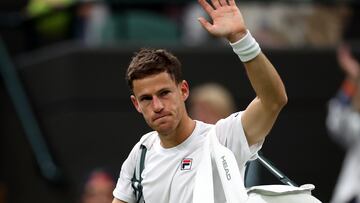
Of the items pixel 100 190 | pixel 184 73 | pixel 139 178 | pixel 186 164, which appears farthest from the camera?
pixel 184 73

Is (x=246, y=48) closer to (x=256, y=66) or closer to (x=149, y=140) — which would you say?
(x=256, y=66)

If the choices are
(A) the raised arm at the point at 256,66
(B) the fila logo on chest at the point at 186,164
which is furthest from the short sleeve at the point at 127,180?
(A) the raised arm at the point at 256,66

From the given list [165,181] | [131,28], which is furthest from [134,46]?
[165,181]

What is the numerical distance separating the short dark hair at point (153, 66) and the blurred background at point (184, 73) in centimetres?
511

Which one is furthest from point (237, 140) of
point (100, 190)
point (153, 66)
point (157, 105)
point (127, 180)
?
point (100, 190)

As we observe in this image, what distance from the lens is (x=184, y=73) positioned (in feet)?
35.0

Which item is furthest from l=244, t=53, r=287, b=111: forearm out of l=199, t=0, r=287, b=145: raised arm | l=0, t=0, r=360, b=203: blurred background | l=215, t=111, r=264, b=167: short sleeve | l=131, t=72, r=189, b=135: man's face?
l=0, t=0, r=360, b=203: blurred background

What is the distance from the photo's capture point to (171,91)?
525cm

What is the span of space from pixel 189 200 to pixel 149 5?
221 inches

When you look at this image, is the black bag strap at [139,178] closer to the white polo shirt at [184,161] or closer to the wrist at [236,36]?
the white polo shirt at [184,161]

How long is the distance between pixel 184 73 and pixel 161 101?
17.9ft

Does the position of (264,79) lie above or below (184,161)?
above

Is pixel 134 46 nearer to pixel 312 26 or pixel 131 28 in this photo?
pixel 131 28

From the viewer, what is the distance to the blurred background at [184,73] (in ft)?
34.8
